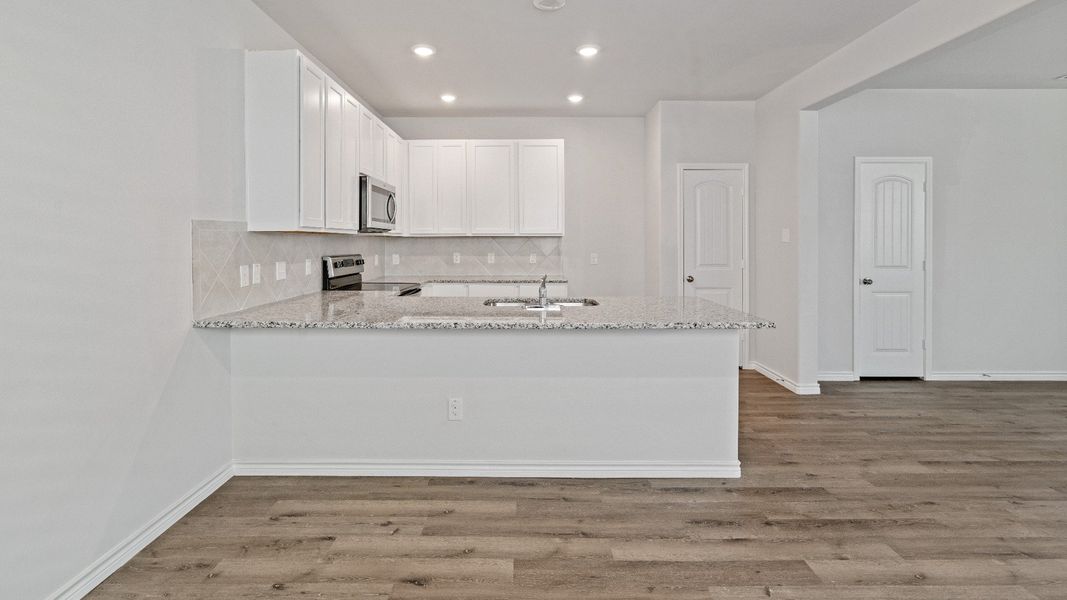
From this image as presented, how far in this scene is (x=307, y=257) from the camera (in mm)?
4406

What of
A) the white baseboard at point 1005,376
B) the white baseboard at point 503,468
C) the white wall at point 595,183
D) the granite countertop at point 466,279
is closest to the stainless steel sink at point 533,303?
the white baseboard at point 503,468

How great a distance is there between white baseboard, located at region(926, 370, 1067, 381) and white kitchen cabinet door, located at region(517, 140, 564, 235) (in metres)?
3.64

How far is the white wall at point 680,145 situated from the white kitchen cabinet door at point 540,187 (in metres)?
0.94

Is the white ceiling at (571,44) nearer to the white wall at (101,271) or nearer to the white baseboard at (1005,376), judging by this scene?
the white wall at (101,271)

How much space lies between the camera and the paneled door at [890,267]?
218 inches

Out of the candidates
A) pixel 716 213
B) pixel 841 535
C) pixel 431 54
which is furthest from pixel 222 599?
pixel 716 213

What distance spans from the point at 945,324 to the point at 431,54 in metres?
4.91

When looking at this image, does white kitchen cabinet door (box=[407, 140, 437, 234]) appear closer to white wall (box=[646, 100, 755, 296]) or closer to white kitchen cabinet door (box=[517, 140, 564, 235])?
white kitchen cabinet door (box=[517, 140, 564, 235])

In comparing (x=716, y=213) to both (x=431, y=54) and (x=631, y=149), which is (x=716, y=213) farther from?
(x=431, y=54)

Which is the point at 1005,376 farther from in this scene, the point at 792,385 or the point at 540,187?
the point at 540,187

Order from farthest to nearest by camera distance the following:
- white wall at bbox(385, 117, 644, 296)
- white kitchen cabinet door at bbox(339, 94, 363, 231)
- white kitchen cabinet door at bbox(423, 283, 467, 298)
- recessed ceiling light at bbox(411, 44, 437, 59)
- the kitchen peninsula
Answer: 1. white wall at bbox(385, 117, 644, 296)
2. white kitchen cabinet door at bbox(423, 283, 467, 298)
3. recessed ceiling light at bbox(411, 44, 437, 59)
4. white kitchen cabinet door at bbox(339, 94, 363, 231)
5. the kitchen peninsula

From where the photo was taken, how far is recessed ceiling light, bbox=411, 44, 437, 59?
4.22 m

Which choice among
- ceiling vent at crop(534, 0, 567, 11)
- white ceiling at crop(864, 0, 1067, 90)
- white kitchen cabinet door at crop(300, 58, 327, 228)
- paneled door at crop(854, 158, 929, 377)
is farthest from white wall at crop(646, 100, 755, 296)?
white kitchen cabinet door at crop(300, 58, 327, 228)

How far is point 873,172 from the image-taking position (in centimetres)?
553
